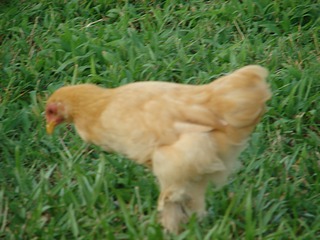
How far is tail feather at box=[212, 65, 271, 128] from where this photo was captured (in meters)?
4.21

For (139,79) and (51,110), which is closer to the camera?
(51,110)

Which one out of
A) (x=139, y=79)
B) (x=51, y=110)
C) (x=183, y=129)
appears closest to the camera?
(x=183, y=129)

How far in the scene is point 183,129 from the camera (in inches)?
166

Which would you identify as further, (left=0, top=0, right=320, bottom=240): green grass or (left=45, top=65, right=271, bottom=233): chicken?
(left=0, top=0, right=320, bottom=240): green grass

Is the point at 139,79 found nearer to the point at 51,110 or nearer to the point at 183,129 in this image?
the point at 51,110

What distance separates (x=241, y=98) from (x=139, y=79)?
201 cm

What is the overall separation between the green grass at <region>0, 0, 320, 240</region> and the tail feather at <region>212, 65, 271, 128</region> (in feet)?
2.21

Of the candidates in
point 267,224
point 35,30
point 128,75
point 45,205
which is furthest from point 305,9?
point 45,205

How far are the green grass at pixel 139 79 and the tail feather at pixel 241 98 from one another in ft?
2.21

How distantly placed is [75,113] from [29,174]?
2.64ft

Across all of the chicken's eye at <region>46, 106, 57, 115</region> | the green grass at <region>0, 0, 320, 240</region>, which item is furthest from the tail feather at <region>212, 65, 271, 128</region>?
the chicken's eye at <region>46, 106, 57, 115</region>

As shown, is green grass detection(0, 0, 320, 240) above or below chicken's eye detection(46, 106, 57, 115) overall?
below

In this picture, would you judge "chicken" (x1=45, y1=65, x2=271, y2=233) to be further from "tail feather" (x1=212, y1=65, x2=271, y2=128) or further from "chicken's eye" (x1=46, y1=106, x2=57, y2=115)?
"chicken's eye" (x1=46, y1=106, x2=57, y2=115)

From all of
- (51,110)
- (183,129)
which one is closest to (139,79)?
(51,110)
